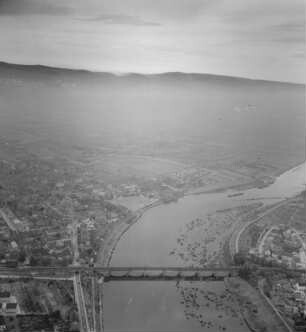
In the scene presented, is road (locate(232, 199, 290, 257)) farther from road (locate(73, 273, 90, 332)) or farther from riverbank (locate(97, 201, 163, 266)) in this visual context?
road (locate(73, 273, 90, 332))

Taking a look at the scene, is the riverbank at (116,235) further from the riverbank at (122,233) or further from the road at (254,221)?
the road at (254,221)

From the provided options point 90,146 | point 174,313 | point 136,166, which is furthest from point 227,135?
point 174,313

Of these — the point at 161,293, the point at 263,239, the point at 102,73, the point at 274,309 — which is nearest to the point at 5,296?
the point at 161,293

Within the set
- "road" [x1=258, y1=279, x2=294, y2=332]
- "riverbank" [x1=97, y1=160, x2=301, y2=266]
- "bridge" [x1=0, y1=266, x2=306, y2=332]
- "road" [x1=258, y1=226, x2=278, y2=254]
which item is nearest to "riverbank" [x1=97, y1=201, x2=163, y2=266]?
"riverbank" [x1=97, y1=160, x2=301, y2=266]

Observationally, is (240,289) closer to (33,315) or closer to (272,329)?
(272,329)

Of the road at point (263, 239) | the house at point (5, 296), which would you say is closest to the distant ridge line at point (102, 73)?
the road at point (263, 239)
